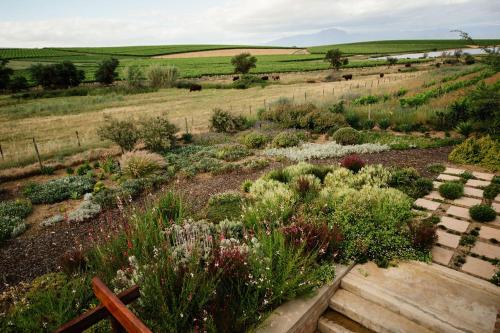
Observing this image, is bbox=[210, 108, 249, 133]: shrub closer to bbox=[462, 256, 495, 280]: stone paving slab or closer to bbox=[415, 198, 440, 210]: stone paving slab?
bbox=[415, 198, 440, 210]: stone paving slab

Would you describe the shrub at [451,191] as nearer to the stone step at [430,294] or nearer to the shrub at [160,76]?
the stone step at [430,294]

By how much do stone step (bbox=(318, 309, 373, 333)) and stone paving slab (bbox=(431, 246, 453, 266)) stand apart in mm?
1730

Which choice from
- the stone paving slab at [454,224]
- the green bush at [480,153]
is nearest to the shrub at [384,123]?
the green bush at [480,153]

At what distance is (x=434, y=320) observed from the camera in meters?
3.48

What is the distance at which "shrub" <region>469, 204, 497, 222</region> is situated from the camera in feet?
18.6

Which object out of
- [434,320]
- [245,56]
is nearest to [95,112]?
[434,320]

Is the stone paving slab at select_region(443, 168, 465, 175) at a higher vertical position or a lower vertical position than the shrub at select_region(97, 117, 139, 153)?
lower

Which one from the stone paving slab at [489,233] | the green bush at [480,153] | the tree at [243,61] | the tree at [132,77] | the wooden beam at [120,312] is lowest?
the stone paving slab at [489,233]

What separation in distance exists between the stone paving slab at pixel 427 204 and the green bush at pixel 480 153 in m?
3.41

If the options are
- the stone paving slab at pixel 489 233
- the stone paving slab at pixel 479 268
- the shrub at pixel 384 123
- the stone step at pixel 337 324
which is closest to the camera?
→ the stone step at pixel 337 324

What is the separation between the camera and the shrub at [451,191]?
21.9 feet

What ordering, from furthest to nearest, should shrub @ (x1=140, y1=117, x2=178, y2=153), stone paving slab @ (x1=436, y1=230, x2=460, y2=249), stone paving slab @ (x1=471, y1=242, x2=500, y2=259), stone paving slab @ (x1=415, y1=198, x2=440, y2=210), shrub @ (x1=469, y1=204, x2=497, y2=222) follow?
shrub @ (x1=140, y1=117, x2=178, y2=153) < stone paving slab @ (x1=415, y1=198, x2=440, y2=210) < shrub @ (x1=469, y1=204, x2=497, y2=222) < stone paving slab @ (x1=436, y1=230, x2=460, y2=249) < stone paving slab @ (x1=471, y1=242, x2=500, y2=259)

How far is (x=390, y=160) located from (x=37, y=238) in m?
9.81

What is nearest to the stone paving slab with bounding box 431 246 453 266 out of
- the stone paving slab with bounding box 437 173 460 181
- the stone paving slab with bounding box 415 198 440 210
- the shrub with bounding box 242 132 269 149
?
the stone paving slab with bounding box 415 198 440 210
